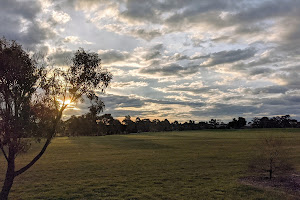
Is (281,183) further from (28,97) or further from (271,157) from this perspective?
(28,97)

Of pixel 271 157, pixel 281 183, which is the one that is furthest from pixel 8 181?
pixel 271 157

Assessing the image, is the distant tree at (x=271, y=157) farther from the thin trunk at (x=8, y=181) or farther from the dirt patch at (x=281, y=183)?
the thin trunk at (x=8, y=181)

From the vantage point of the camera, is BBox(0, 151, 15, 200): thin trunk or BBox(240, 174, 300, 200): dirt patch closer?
BBox(0, 151, 15, 200): thin trunk

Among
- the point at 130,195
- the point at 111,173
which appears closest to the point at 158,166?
the point at 111,173

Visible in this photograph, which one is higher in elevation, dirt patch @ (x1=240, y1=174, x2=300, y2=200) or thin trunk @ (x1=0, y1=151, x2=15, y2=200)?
thin trunk @ (x1=0, y1=151, x2=15, y2=200)

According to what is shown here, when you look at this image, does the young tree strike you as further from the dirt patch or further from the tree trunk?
the dirt patch

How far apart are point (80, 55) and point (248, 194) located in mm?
20595

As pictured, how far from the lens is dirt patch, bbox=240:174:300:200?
78.7 ft

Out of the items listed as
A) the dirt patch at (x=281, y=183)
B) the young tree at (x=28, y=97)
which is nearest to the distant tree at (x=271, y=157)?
the dirt patch at (x=281, y=183)

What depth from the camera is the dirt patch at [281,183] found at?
2398 cm

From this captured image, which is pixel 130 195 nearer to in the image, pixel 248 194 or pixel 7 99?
pixel 248 194

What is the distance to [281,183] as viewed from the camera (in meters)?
27.1

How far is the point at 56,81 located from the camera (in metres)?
21.1

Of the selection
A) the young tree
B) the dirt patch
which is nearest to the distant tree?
the dirt patch
